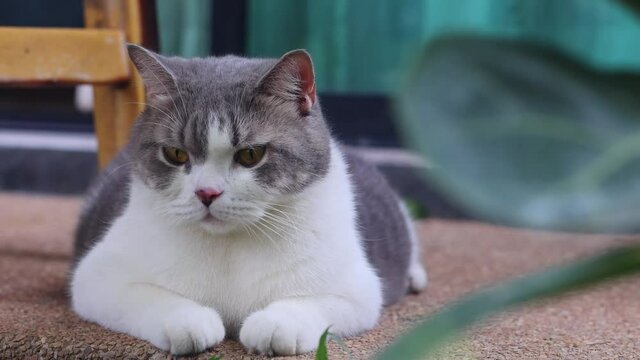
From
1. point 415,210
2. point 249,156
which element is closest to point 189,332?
point 249,156

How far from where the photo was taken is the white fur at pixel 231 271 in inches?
53.6

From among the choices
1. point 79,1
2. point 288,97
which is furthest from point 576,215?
point 79,1

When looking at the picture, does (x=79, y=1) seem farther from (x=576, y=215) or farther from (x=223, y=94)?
(x=576, y=215)

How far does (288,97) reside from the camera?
4.90 feet

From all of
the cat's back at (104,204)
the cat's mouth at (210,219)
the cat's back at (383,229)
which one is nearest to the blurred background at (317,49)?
the cat's back at (383,229)

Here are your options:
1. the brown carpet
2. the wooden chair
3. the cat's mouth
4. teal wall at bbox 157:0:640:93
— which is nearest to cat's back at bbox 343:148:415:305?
the brown carpet

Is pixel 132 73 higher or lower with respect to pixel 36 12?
higher

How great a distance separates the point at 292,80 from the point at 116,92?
77 centimetres

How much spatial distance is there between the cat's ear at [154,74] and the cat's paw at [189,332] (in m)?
0.41

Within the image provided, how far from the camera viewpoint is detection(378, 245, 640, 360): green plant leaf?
448 mm

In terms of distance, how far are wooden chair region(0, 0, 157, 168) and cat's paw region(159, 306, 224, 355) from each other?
0.58 metres

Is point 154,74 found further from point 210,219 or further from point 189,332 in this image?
point 189,332

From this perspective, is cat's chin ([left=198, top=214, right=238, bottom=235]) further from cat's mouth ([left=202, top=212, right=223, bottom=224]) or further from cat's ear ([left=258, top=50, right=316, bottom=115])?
cat's ear ([left=258, top=50, right=316, bottom=115])

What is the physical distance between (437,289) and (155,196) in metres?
0.82
